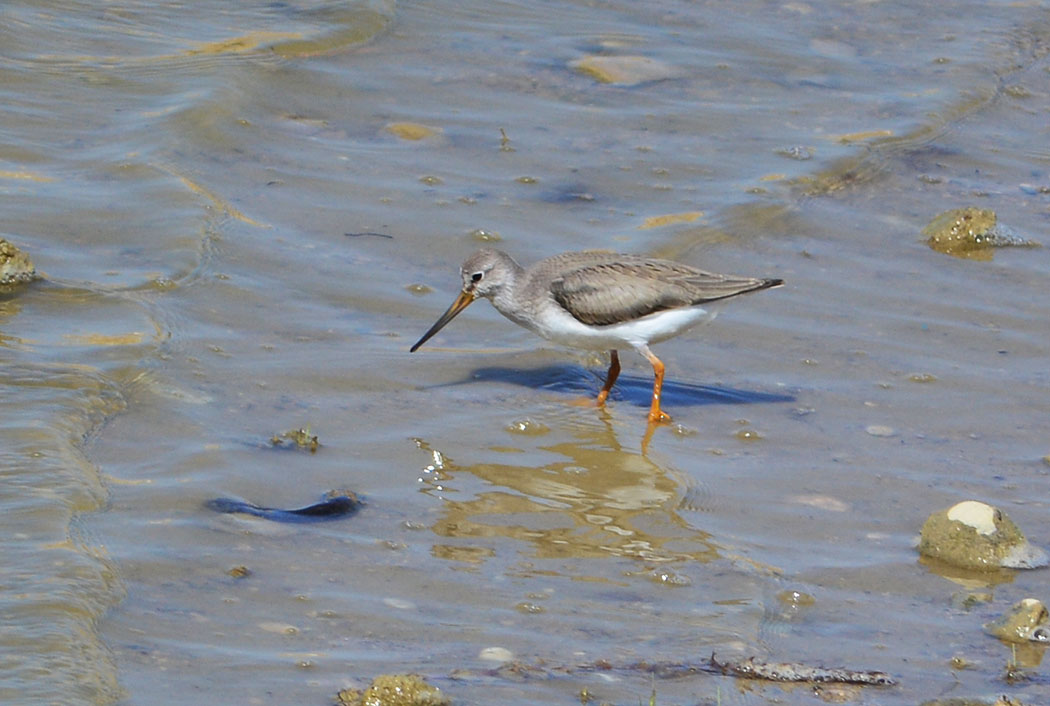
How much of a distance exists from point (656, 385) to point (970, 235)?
9.03 feet

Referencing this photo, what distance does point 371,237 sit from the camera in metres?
8.45

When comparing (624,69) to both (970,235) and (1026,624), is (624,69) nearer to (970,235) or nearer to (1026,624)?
(970,235)

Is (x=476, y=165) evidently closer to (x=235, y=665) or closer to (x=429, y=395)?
(x=429, y=395)

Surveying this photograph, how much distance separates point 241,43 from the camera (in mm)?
10883

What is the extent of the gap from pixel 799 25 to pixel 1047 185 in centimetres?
340

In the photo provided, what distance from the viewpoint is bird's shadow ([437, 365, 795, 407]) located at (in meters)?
7.15

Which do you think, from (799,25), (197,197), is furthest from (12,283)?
(799,25)

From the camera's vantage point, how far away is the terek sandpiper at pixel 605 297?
714cm

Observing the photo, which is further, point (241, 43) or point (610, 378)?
point (241, 43)

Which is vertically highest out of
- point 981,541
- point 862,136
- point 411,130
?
point 862,136

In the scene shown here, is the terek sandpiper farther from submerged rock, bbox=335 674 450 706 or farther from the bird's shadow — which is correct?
submerged rock, bbox=335 674 450 706

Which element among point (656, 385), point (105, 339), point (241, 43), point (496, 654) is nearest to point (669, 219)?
point (656, 385)

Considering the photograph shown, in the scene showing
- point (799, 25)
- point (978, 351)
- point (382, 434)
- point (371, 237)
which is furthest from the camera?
point (799, 25)

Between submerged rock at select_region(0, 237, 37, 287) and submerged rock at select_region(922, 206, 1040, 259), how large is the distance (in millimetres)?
5181
